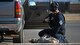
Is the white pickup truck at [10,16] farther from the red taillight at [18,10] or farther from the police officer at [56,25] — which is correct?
the police officer at [56,25]

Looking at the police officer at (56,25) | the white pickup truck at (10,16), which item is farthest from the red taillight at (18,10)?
the police officer at (56,25)

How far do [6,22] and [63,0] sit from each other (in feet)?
46.3

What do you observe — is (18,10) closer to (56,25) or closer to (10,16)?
(10,16)

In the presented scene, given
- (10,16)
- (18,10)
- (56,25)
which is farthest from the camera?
(18,10)

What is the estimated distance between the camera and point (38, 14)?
16.7 metres

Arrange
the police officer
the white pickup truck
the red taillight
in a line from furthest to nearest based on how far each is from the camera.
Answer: the red taillight → the white pickup truck → the police officer

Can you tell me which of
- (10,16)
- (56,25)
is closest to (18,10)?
(10,16)

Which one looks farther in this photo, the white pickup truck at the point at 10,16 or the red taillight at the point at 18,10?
the red taillight at the point at 18,10

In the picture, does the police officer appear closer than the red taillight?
Yes

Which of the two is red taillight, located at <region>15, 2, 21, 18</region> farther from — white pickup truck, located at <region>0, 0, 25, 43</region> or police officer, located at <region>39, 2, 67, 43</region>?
police officer, located at <region>39, 2, 67, 43</region>

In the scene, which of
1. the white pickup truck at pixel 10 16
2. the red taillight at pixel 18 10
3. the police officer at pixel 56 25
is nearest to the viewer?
the police officer at pixel 56 25

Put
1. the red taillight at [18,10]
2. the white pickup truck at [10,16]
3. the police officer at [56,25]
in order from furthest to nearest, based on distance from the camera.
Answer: the red taillight at [18,10], the white pickup truck at [10,16], the police officer at [56,25]

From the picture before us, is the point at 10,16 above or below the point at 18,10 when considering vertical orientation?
below

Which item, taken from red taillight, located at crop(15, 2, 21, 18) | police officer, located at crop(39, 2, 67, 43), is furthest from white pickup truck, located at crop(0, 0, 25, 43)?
police officer, located at crop(39, 2, 67, 43)
